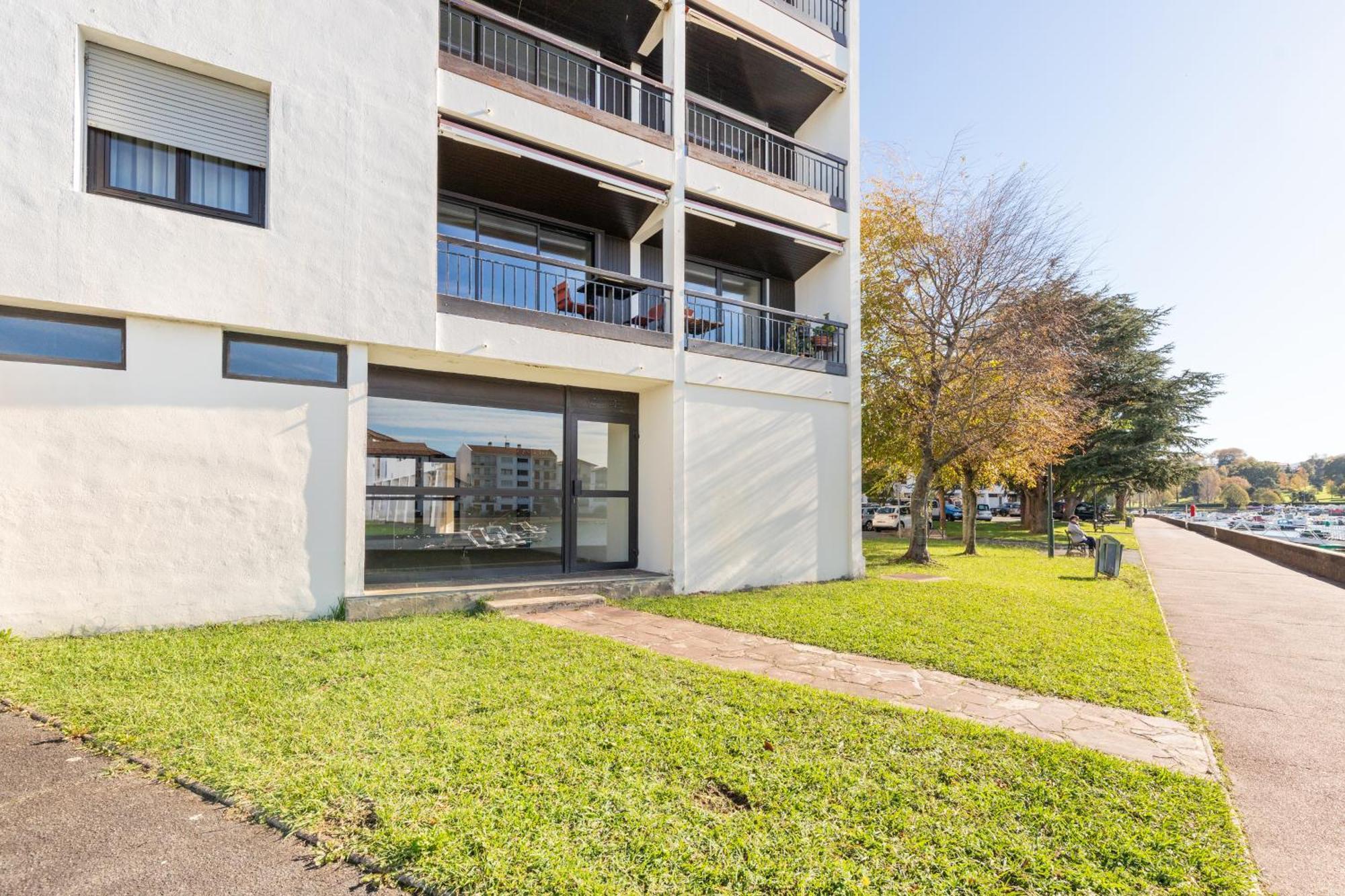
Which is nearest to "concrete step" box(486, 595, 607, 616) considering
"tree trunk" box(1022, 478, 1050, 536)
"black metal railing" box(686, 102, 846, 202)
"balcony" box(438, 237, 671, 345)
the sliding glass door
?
the sliding glass door

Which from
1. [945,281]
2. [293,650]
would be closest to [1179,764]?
[293,650]

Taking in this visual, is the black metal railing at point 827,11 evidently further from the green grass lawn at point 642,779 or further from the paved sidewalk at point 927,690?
the green grass lawn at point 642,779

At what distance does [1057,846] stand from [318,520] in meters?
7.29

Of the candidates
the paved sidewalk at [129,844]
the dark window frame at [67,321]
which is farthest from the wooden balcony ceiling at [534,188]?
the paved sidewalk at [129,844]

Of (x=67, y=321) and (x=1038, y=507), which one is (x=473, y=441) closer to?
(x=67, y=321)

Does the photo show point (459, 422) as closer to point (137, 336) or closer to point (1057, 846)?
point (137, 336)

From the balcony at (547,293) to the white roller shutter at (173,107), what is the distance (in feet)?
7.39

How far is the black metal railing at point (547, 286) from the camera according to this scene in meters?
8.73

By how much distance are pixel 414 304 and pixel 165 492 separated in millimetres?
3235

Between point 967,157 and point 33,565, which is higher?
point 967,157

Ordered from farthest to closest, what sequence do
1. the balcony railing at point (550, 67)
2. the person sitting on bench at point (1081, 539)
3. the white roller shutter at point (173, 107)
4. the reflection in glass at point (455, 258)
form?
the person sitting on bench at point (1081, 539)
the balcony railing at point (550, 67)
the reflection in glass at point (455, 258)
the white roller shutter at point (173, 107)

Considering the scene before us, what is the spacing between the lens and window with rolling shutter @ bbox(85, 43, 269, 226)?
253 inches

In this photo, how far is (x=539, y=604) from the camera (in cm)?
801

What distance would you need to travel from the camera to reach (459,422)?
29.4ft
